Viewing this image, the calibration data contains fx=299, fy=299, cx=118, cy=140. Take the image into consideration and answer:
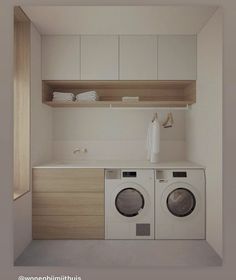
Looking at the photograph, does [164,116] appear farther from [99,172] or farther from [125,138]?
[99,172]

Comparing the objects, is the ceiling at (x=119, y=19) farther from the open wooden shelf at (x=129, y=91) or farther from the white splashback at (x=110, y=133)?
the white splashback at (x=110, y=133)

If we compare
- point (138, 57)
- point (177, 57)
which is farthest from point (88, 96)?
point (177, 57)

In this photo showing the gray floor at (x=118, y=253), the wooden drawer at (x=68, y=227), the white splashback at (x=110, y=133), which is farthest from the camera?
the white splashback at (x=110, y=133)

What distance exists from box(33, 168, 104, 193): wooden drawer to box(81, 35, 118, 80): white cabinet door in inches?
44.7

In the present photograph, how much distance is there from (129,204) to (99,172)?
0.50 m

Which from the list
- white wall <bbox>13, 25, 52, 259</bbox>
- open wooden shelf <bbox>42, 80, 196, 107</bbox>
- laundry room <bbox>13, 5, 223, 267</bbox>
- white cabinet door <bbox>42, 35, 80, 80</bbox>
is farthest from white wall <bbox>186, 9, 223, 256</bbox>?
white wall <bbox>13, 25, 52, 259</bbox>

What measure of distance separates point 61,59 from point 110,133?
3.86 feet

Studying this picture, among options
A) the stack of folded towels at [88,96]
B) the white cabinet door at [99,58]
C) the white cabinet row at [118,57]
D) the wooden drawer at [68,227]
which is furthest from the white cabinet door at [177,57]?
the wooden drawer at [68,227]

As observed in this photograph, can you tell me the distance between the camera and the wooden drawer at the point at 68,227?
3.32 m

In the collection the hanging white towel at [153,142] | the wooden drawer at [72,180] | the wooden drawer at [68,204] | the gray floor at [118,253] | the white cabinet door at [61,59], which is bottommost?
the gray floor at [118,253]

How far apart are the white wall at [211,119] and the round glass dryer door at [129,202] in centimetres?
76

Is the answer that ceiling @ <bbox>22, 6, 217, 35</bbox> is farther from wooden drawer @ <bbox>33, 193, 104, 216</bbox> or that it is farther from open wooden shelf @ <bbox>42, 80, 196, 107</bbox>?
wooden drawer @ <bbox>33, 193, 104, 216</bbox>

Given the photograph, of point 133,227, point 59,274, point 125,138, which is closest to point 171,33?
point 125,138

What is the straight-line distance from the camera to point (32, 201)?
332 centimetres
